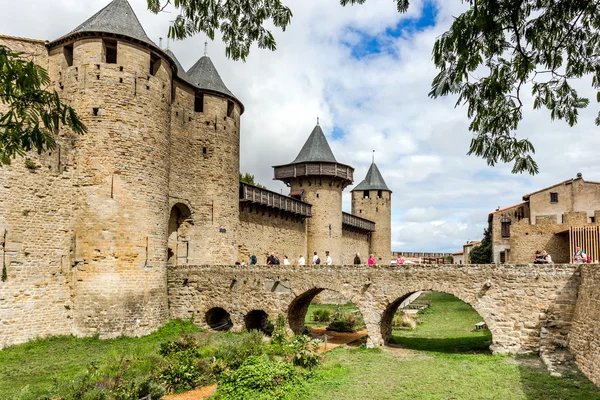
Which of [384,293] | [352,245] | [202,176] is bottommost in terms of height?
[384,293]

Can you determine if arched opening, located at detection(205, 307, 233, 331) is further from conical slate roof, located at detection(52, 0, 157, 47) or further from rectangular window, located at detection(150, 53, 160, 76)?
conical slate roof, located at detection(52, 0, 157, 47)

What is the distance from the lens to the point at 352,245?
131 feet

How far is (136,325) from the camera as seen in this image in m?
17.7

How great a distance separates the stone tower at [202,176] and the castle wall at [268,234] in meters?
2.45

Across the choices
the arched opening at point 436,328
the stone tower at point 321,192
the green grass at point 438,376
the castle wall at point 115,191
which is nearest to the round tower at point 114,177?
the castle wall at point 115,191

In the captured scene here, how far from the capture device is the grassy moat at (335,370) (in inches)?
444

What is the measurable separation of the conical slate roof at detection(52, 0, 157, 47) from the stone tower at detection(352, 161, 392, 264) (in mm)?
29371

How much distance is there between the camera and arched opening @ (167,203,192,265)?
22.4 meters

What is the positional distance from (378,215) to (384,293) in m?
28.1

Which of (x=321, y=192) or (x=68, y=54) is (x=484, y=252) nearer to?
(x=321, y=192)

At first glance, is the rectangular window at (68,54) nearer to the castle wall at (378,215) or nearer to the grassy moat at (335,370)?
the grassy moat at (335,370)

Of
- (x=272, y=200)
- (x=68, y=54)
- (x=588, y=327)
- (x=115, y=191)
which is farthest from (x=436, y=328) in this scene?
(x=68, y=54)

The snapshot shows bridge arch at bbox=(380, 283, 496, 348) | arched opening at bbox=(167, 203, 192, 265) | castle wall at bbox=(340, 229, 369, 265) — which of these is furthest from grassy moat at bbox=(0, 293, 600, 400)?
castle wall at bbox=(340, 229, 369, 265)

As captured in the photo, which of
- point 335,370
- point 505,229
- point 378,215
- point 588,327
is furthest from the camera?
point 378,215
